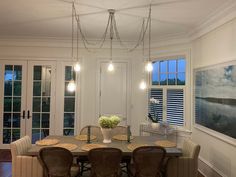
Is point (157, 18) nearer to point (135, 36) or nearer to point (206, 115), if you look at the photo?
point (135, 36)

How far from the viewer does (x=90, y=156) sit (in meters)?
2.85

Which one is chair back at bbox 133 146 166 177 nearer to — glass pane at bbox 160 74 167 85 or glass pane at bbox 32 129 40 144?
glass pane at bbox 160 74 167 85

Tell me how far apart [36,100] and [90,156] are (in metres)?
3.41

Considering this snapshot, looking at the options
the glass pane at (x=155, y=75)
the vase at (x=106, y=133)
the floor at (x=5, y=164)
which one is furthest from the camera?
the glass pane at (x=155, y=75)

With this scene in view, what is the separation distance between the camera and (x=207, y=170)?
4145 millimetres

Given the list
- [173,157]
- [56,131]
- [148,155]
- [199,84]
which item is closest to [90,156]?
[148,155]

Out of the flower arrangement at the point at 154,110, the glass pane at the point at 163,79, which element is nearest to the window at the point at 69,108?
the flower arrangement at the point at 154,110

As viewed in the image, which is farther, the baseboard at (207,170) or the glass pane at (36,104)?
the glass pane at (36,104)

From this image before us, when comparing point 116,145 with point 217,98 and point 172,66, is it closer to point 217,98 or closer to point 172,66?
point 217,98

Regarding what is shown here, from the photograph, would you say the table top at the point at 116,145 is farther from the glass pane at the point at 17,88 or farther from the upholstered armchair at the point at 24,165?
the glass pane at the point at 17,88

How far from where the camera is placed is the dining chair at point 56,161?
2871mm

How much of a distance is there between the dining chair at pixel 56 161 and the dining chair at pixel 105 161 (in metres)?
0.31

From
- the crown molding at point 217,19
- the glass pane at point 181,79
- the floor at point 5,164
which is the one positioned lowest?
the floor at point 5,164

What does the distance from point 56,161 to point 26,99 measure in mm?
3251
